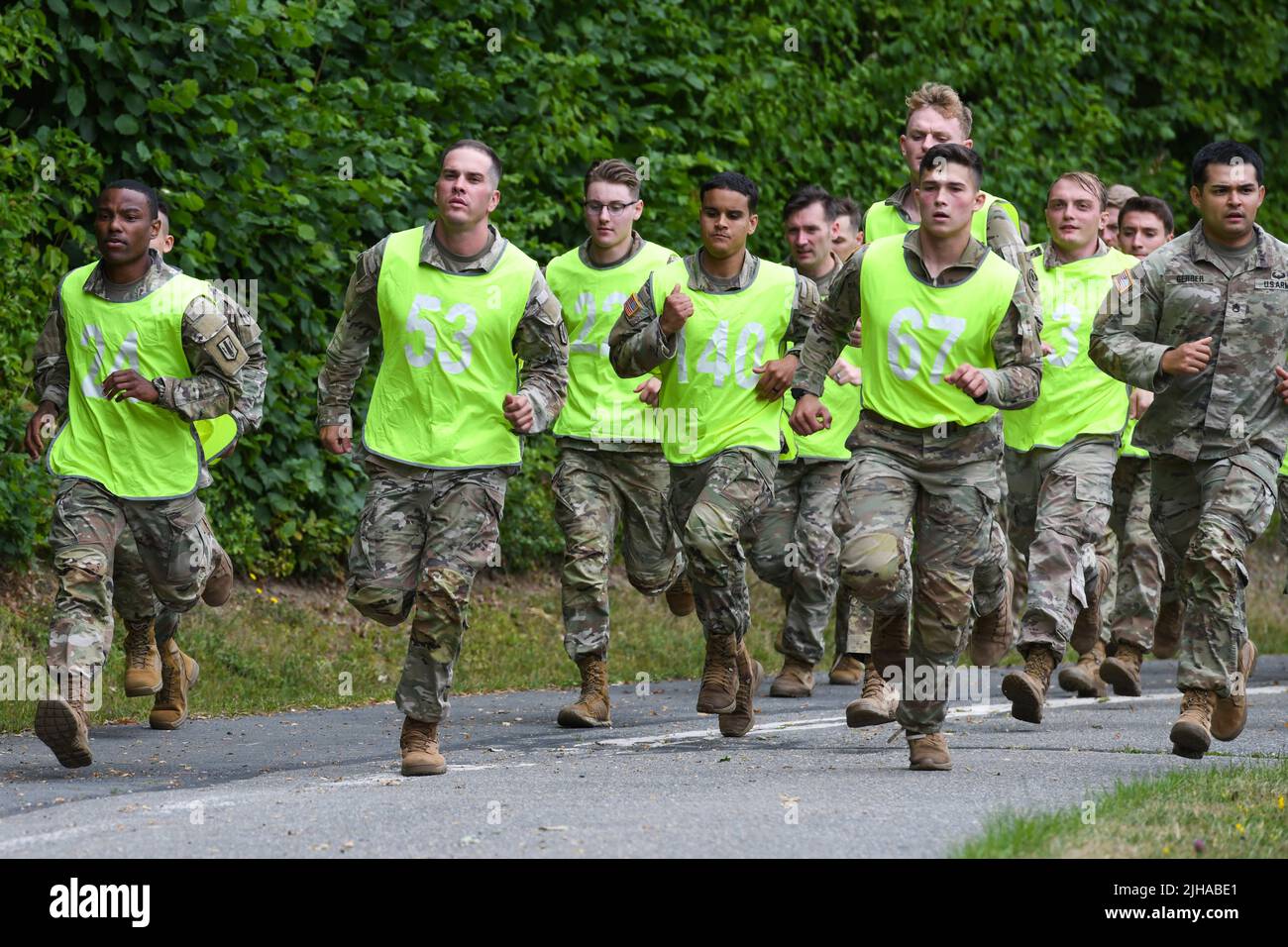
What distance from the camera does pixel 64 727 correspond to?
25.9 feet

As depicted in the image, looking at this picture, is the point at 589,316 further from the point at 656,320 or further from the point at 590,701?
the point at 590,701

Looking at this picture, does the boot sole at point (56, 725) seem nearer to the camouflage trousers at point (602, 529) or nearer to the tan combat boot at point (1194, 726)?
the camouflage trousers at point (602, 529)

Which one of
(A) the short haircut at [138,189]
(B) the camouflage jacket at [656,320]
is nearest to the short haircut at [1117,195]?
(B) the camouflage jacket at [656,320]

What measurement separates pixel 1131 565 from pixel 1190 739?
4.03m

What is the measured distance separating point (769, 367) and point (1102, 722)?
8.13 ft

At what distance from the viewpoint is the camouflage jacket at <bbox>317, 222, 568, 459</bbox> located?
843 cm

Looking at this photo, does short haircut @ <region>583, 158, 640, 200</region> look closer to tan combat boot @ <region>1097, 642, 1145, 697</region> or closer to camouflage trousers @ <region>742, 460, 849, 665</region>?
camouflage trousers @ <region>742, 460, 849, 665</region>

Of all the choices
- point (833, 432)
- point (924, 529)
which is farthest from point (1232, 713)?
point (833, 432)

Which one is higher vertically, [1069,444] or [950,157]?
[950,157]

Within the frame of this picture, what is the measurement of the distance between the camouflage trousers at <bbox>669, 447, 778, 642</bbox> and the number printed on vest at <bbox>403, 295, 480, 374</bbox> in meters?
1.33

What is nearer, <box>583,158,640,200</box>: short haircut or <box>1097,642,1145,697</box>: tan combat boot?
<box>583,158,640,200</box>: short haircut

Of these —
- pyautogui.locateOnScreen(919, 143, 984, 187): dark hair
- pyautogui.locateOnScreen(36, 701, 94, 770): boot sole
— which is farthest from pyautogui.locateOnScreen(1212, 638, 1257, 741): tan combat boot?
pyautogui.locateOnScreen(36, 701, 94, 770): boot sole

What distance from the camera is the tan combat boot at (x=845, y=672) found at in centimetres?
1245

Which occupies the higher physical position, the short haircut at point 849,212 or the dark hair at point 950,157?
the short haircut at point 849,212
